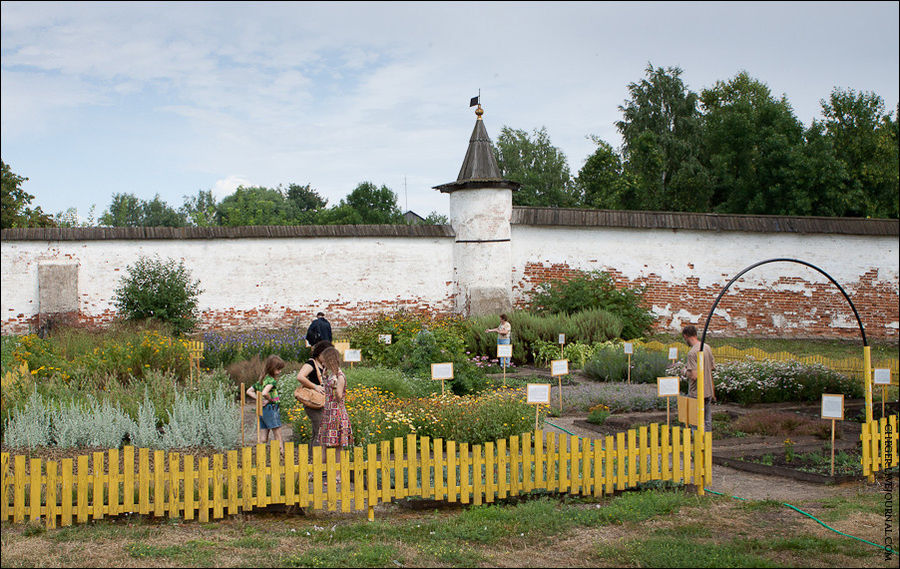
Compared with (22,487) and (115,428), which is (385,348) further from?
(22,487)

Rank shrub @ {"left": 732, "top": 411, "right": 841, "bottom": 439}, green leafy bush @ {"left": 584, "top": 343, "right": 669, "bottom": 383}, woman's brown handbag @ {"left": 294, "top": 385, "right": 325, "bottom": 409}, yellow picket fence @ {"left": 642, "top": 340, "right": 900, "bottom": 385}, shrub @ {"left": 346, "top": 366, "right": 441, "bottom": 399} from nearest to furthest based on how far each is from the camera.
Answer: woman's brown handbag @ {"left": 294, "top": 385, "right": 325, "bottom": 409}, shrub @ {"left": 732, "top": 411, "right": 841, "bottom": 439}, shrub @ {"left": 346, "top": 366, "right": 441, "bottom": 399}, green leafy bush @ {"left": 584, "top": 343, "right": 669, "bottom": 383}, yellow picket fence @ {"left": 642, "top": 340, "right": 900, "bottom": 385}

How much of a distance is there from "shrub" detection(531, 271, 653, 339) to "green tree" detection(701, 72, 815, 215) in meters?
11.4

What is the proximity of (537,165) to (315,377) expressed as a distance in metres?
40.7

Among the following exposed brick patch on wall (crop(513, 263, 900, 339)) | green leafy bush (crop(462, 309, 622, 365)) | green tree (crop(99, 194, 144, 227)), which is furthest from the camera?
green tree (crop(99, 194, 144, 227))

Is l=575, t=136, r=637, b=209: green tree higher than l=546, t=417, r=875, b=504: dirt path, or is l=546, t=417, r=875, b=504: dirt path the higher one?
l=575, t=136, r=637, b=209: green tree

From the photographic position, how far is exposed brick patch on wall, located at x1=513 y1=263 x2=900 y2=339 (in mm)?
20125

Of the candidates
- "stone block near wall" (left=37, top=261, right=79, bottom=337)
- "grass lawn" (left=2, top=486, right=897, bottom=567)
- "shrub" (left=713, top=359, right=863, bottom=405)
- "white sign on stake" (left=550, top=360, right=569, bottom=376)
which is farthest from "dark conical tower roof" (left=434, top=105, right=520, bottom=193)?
"grass lawn" (left=2, top=486, right=897, bottom=567)

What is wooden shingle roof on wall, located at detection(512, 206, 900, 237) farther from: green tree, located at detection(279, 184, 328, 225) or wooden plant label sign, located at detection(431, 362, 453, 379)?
green tree, located at detection(279, 184, 328, 225)

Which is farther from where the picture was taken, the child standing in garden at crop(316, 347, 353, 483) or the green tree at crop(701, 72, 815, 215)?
the green tree at crop(701, 72, 815, 215)

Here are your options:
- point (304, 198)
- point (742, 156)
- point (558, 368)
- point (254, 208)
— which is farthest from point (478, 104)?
point (304, 198)

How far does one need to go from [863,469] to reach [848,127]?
1027 inches

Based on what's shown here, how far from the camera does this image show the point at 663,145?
34.8m

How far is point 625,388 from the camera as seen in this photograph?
11.9 m

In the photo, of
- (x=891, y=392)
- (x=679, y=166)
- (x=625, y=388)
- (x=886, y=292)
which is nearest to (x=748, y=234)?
(x=886, y=292)
